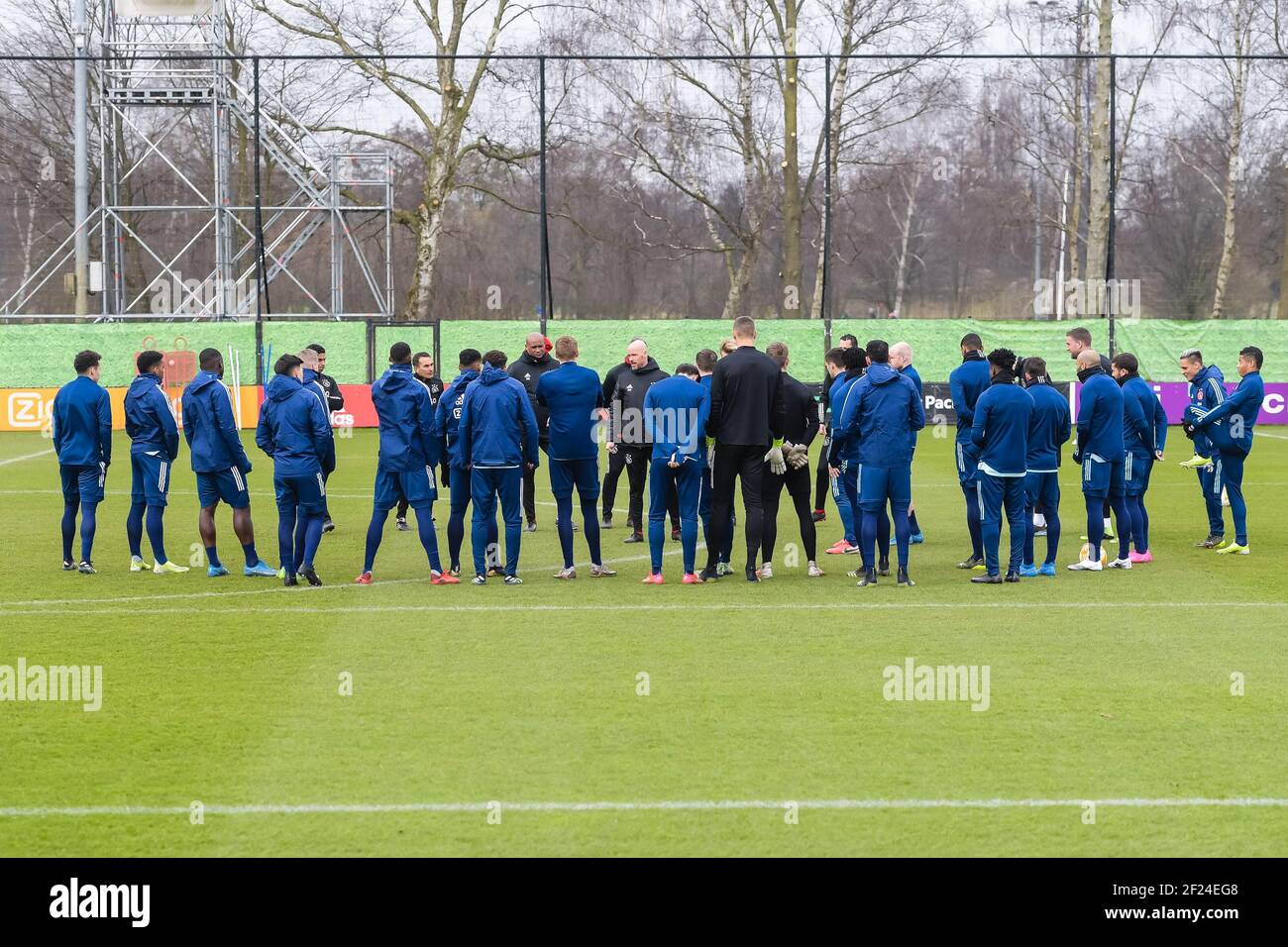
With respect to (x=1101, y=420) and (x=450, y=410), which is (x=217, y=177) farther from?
(x=1101, y=420)

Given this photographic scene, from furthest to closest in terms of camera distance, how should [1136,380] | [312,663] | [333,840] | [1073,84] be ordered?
[1073,84] < [1136,380] < [312,663] < [333,840]

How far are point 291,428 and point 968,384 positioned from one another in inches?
243

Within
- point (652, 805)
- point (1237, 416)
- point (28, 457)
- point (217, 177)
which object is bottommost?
point (652, 805)

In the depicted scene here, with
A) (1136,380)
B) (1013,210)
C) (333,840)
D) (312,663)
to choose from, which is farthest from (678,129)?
(333,840)

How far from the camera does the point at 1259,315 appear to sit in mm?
61000

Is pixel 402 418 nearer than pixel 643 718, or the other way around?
pixel 643 718

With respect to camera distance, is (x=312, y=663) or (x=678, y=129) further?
(x=678, y=129)

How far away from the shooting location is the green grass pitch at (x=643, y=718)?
6723 mm

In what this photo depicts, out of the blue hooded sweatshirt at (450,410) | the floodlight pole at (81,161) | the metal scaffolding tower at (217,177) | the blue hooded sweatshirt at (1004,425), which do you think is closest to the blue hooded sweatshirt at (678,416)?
the blue hooded sweatshirt at (450,410)

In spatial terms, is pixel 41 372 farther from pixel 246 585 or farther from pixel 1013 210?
pixel 1013 210

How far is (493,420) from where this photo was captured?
42.8 feet

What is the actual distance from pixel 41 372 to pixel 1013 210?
3568 centimetres

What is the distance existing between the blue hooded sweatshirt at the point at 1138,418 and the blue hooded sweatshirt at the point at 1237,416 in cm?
79

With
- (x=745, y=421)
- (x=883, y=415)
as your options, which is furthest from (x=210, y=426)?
(x=883, y=415)
